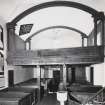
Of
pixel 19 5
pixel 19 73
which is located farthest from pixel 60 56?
pixel 19 73

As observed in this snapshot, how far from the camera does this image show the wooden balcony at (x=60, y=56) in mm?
5773

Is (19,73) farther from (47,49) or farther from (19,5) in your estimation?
(19,5)

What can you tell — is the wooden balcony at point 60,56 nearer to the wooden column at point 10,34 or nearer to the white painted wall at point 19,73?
the wooden column at point 10,34

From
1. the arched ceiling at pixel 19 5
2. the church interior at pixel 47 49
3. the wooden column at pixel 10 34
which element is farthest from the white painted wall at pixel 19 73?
the arched ceiling at pixel 19 5

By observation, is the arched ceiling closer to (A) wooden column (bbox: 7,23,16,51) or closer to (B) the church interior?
(B) the church interior

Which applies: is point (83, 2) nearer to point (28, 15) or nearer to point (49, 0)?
point (49, 0)

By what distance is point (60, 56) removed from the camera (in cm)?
606

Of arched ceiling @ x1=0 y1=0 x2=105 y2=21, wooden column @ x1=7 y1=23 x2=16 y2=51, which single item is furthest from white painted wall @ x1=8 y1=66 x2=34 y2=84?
arched ceiling @ x1=0 y1=0 x2=105 y2=21

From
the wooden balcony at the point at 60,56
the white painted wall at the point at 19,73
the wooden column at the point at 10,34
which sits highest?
the wooden column at the point at 10,34

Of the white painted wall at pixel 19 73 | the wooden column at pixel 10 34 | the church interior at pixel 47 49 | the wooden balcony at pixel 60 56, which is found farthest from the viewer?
the white painted wall at pixel 19 73

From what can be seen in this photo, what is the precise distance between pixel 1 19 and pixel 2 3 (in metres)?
0.88

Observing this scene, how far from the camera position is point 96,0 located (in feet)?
18.0

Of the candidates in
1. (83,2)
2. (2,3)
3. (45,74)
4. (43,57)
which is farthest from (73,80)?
(2,3)

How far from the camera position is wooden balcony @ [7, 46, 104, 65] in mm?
5773
